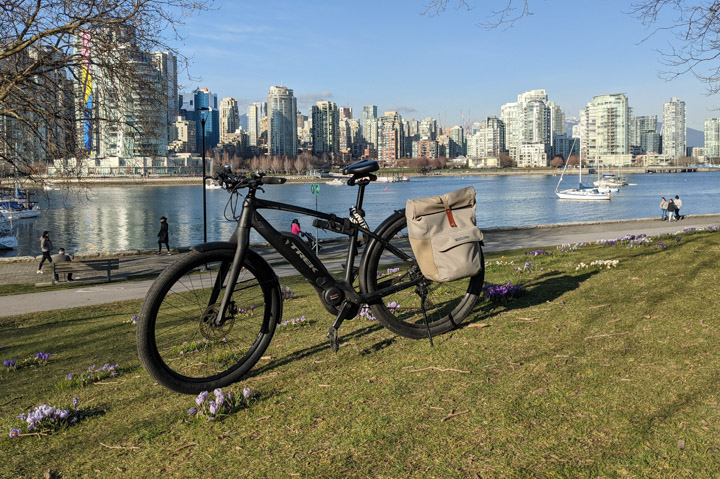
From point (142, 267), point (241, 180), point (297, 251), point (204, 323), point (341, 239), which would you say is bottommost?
point (142, 267)

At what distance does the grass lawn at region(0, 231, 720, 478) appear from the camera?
2.77 m

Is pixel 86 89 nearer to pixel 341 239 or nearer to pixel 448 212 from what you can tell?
pixel 448 212

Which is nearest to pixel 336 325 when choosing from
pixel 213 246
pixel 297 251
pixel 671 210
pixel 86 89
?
pixel 297 251

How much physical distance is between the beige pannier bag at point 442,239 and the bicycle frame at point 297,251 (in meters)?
0.29

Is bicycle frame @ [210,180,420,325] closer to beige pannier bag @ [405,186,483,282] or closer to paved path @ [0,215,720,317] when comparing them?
beige pannier bag @ [405,186,483,282]

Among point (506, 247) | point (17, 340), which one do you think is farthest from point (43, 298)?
point (506, 247)

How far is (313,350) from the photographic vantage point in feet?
14.9

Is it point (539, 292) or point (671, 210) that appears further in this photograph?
point (671, 210)

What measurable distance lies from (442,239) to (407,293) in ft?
2.57

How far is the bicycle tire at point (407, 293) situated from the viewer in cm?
447

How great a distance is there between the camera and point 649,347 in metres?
3.97

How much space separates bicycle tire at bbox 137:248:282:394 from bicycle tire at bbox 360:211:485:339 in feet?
2.60

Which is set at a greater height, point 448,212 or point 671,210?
point 448,212

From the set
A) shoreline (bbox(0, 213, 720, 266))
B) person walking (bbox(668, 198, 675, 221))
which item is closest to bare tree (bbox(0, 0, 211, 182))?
shoreline (bbox(0, 213, 720, 266))
